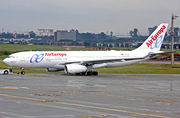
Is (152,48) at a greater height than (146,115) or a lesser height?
greater

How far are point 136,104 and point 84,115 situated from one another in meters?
5.59

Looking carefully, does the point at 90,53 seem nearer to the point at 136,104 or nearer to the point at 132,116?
the point at 136,104

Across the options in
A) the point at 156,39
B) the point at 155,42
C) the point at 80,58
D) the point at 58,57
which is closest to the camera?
the point at 58,57

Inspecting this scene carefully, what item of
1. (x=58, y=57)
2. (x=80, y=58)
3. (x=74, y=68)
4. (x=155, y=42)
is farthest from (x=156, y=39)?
(x=58, y=57)

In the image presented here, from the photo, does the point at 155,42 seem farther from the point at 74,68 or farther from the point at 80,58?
the point at 74,68

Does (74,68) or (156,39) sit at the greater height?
(156,39)

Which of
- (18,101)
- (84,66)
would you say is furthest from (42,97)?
(84,66)

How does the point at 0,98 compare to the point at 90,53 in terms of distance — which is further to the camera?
the point at 90,53

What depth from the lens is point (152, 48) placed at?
5778 cm

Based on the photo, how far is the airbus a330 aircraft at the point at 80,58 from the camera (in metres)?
50.0

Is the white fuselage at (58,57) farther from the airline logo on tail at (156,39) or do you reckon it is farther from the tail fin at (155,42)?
the airline logo on tail at (156,39)

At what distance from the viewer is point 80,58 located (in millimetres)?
52906

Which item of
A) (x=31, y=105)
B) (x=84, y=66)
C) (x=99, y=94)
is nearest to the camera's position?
(x=31, y=105)

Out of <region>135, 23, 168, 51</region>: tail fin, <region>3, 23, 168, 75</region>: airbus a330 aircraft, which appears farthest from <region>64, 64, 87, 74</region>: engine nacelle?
<region>135, 23, 168, 51</region>: tail fin
